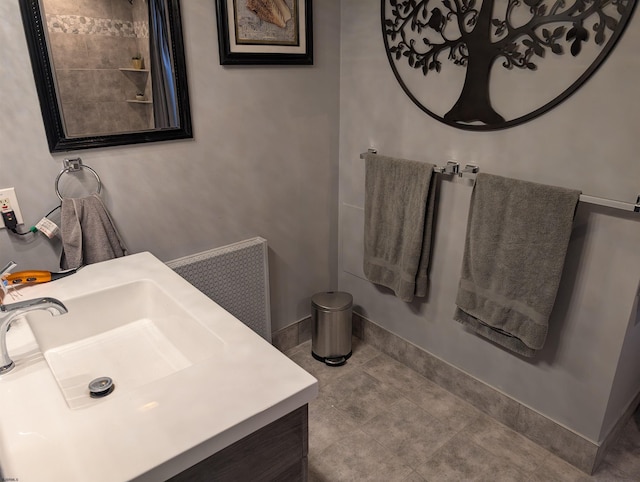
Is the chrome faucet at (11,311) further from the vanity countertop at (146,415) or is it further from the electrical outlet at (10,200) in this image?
the electrical outlet at (10,200)

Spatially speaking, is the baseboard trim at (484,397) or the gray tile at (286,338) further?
the gray tile at (286,338)

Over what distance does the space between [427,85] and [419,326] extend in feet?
3.63

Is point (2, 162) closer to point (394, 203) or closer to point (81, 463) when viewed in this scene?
point (81, 463)

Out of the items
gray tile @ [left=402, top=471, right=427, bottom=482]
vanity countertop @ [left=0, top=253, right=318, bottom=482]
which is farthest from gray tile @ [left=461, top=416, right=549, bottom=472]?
vanity countertop @ [left=0, top=253, right=318, bottom=482]

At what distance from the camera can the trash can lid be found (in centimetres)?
227

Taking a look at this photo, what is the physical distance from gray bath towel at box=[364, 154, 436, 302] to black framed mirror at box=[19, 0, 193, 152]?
2.91ft

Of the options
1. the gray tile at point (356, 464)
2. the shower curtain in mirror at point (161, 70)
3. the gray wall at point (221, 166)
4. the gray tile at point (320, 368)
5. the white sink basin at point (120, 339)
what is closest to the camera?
the white sink basin at point (120, 339)

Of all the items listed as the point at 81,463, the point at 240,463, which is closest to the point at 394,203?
the point at 240,463

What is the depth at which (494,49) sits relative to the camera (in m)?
1.60

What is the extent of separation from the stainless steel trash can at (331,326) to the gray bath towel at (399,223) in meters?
0.22

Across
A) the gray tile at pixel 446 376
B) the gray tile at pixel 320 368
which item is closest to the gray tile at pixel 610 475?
the gray tile at pixel 446 376

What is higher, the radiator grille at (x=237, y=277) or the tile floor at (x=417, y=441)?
the radiator grille at (x=237, y=277)

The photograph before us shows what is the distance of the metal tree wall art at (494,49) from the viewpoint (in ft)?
4.56

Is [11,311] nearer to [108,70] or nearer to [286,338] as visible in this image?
[108,70]
